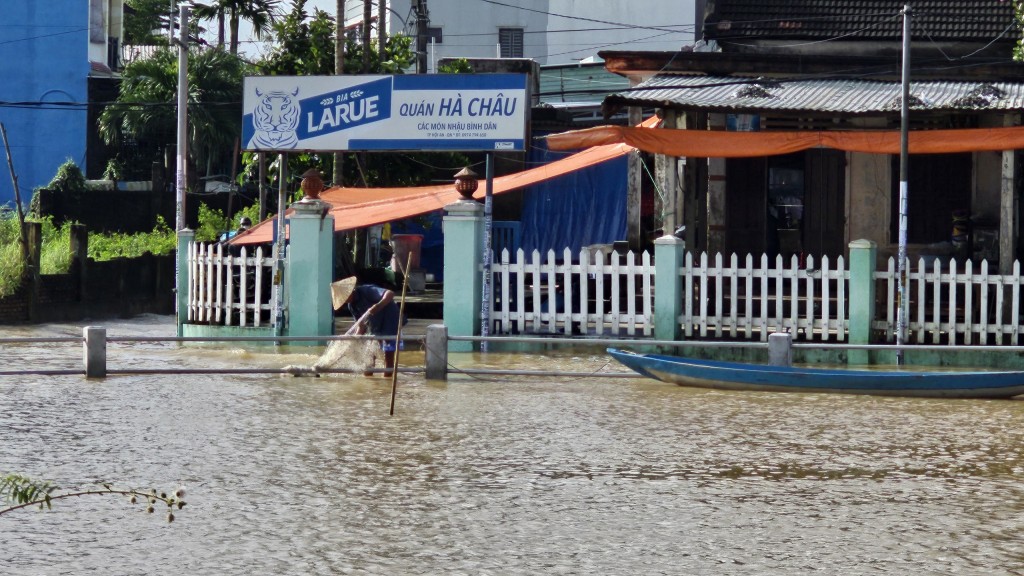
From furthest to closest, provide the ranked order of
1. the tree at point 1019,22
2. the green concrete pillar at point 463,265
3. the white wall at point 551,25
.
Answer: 1. the white wall at point 551,25
2. the tree at point 1019,22
3. the green concrete pillar at point 463,265

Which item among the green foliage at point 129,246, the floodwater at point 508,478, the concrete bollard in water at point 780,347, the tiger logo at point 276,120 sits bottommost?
the floodwater at point 508,478

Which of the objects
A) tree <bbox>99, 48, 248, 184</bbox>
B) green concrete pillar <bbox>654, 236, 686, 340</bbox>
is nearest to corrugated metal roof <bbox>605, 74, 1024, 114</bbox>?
green concrete pillar <bbox>654, 236, 686, 340</bbox>

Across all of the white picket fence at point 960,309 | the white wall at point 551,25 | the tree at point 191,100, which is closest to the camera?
the white picket fence at point 960,309

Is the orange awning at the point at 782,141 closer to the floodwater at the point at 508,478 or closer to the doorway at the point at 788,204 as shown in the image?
the doorway at the point at 788,204

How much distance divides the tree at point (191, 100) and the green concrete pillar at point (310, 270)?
19.4 m

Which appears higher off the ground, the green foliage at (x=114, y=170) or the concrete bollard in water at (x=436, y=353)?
the green foliage at (x=114, y=170)

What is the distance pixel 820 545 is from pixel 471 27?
4158 cm

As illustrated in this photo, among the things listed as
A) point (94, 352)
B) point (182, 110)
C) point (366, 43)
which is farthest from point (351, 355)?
point (366, 43)

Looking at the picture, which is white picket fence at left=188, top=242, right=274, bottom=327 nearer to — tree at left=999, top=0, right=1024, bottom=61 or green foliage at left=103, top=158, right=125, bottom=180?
tree at left=999, top=0, right=1024, bottom=61

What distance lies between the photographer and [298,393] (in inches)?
544

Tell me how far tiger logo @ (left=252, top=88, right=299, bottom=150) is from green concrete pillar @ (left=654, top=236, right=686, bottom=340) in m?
5.31

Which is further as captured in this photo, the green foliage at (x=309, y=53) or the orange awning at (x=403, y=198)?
the green foliage at (x=309, y=53)

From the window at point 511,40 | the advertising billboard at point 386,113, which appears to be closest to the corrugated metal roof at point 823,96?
the advertising billboard at point 386,113

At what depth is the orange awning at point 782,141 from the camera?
16719 mm
